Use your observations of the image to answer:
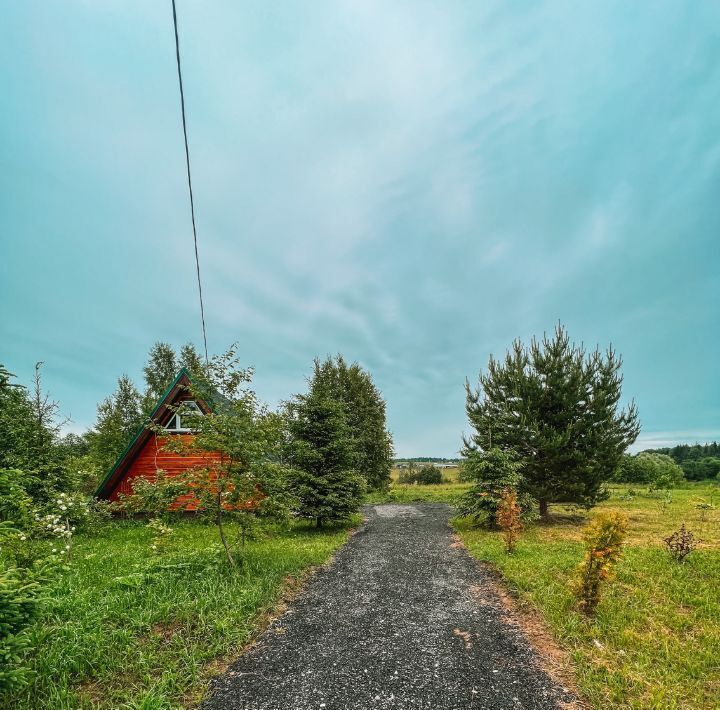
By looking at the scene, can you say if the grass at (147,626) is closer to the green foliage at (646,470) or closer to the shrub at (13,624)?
the shrub at (13,624)

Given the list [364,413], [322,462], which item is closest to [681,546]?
[322,462]

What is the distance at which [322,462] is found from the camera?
1434cm

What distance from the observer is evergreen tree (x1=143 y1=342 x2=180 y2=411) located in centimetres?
3364

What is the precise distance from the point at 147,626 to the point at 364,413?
2841 centimetres

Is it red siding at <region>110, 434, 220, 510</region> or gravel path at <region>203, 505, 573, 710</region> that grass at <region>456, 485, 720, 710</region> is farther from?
red siding at <region>110, 434, 220, 510</region>

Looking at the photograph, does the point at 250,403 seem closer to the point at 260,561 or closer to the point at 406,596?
the point at 260,561

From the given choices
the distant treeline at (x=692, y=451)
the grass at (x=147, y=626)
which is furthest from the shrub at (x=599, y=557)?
the distant treeline at (x=692, y=451)

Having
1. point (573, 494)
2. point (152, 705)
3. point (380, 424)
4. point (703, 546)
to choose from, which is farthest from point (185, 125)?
point (380, 424)

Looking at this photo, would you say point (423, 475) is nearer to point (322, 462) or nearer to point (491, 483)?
point (491, 483)

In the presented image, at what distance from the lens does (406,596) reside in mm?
7191

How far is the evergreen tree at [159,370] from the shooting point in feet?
110

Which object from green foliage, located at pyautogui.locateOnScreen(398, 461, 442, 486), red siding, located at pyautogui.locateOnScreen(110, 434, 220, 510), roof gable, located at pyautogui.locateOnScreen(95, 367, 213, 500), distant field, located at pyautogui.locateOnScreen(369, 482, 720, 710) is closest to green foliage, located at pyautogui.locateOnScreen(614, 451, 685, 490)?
green foliage, located at pyautogui.locateOnScreen(398, 461, 442, 486)

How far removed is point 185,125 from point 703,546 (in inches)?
598

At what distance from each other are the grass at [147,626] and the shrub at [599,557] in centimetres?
517
